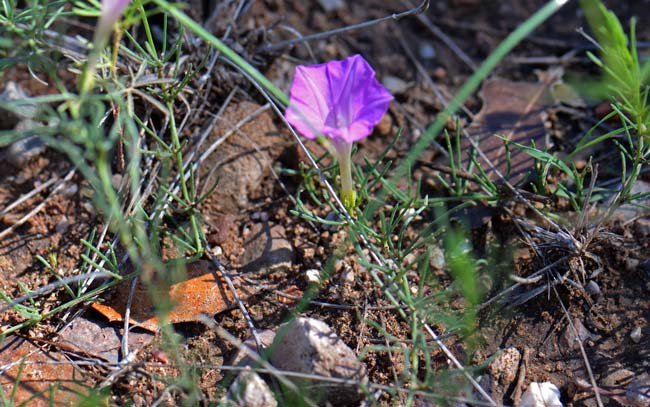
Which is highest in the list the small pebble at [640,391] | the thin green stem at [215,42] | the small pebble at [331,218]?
the thin green stem at [215,42]

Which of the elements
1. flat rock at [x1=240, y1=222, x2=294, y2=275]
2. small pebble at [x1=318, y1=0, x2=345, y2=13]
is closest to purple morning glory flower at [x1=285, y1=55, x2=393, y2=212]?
flat rock at [x1=240, y1=222, x2=294, y2=275]

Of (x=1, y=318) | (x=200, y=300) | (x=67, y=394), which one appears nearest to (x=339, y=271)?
(x=200, y=300)

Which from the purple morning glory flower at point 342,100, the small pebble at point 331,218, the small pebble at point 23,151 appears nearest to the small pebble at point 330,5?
the purple morning glory flower at point 342,100

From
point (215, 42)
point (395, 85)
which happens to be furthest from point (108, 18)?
point (395, 85)

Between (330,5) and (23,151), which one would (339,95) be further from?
(23,151)

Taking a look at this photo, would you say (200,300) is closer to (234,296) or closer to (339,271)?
(234,296)

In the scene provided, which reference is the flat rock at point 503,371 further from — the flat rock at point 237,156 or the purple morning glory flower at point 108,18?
the purple morning glory flower at point 108,18

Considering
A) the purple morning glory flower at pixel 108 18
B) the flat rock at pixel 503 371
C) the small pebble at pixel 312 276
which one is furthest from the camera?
the small pebble at pixel 312 276
